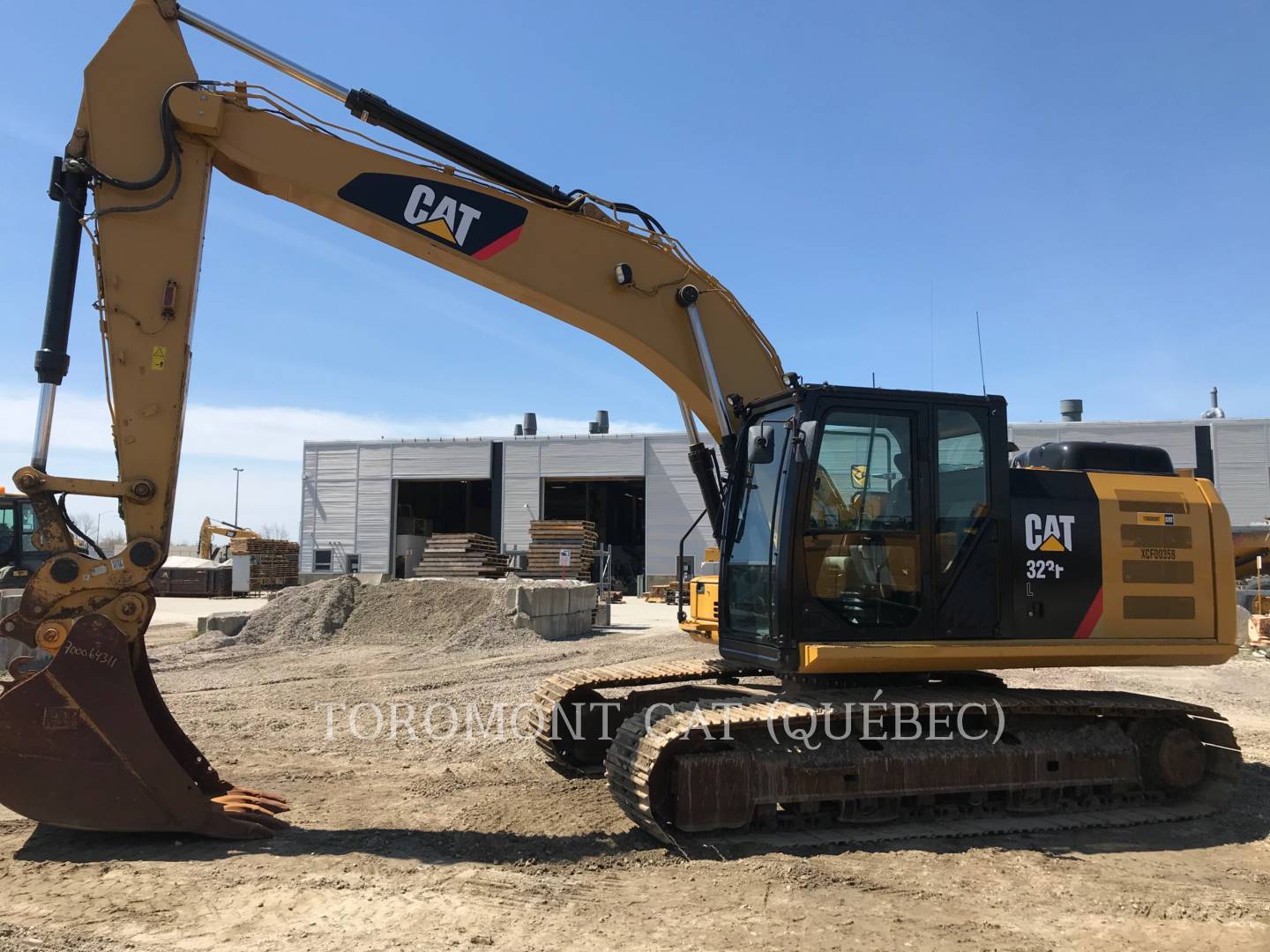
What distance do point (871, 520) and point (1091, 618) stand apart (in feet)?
5.87

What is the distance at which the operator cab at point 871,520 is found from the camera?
5.87 m

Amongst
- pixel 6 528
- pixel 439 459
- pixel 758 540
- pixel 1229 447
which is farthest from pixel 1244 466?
pixel 6 528

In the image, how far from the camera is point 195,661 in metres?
14.0

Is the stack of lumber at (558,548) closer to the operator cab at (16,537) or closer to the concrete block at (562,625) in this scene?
the concrete block at (562,625)

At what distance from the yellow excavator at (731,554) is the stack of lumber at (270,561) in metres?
32.0

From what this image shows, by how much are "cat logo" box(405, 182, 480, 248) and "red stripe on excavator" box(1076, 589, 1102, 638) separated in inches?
194

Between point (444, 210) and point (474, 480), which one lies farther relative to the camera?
point (474, 480)

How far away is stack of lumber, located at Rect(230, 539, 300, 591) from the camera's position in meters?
36.0

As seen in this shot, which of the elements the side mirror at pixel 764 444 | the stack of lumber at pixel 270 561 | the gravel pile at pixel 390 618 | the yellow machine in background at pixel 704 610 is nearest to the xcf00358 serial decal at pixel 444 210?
the side mirror at pixel 764 444

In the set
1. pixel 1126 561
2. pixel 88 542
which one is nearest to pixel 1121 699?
pixel 1126 561

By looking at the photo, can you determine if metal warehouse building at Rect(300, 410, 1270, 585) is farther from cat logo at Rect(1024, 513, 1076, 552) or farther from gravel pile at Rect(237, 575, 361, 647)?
cat logo at Rect(1024, 513, 1076, 552)

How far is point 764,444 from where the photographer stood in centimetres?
603

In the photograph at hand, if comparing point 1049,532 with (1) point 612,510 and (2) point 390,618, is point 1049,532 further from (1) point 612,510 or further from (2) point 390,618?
(1) point 612,510

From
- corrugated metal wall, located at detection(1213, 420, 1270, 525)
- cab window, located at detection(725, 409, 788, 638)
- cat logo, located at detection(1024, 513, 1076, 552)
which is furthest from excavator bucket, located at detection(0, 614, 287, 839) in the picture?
corrugated metal wall, located at detection(1213, 420, 1270, 525)
